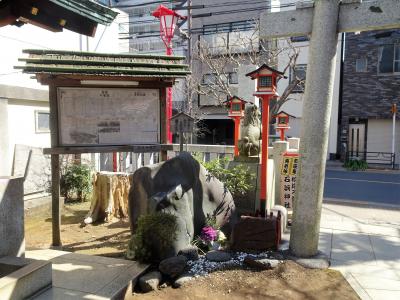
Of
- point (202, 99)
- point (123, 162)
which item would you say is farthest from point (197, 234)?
point (202, 99)

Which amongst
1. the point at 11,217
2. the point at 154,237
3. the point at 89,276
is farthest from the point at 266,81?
the point at 11,217

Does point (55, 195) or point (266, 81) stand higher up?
point (266, 81)

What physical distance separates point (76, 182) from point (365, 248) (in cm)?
724

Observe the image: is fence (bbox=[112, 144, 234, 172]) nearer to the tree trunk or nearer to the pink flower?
the tree trunk

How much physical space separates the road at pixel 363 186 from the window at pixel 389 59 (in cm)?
651

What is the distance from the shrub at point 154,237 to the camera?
15.3 feet

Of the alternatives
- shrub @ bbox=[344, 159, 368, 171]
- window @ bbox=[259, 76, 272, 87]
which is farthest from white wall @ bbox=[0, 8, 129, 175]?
shrub @ bbox=[344, 159, 368, 171]

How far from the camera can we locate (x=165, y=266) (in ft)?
14.7

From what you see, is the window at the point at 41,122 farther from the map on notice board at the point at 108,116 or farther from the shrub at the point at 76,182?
the map on notice board at the point at 108,116

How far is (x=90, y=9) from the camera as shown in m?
3.98

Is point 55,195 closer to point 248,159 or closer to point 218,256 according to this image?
point 218,256

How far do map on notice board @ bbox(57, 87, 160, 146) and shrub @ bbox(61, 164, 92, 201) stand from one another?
3.69 metres

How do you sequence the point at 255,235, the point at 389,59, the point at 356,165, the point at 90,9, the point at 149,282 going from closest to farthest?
the point at 90,9 < the point at 149,282 < the point at 255,235 < the point at 356,165 < the point at 389,59

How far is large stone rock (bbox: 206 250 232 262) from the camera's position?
4965mm
